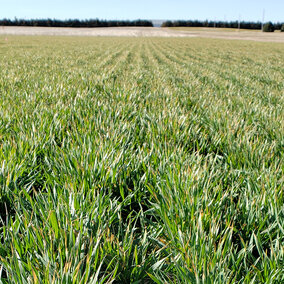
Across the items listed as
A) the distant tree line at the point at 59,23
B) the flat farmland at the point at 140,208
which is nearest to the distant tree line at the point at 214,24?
the distant tree line at the point at 59,23

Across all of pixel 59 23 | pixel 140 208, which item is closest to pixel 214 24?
pixel 59 23

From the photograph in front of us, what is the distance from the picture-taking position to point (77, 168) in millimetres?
2078

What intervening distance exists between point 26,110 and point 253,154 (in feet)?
9.71

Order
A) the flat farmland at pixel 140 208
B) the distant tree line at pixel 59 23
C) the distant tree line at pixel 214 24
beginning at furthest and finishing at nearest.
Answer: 1. the distant tree line at pixel 214 24
2. the distant tree line at pixel 59 23
3. the flat farmland at pixel 140 208

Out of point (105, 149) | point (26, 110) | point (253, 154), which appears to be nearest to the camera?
point (105, 149)

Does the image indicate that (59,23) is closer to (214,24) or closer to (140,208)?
(214,24)

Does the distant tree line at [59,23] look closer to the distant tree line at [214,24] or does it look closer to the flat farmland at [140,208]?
the distant tree line at [214,24]

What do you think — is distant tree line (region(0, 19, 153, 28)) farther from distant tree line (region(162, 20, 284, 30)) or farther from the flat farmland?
the flat farmland

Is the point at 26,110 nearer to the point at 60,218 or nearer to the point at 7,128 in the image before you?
the point at 7,128

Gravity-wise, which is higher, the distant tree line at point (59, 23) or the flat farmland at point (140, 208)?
the distant tree line at point (59, 23)

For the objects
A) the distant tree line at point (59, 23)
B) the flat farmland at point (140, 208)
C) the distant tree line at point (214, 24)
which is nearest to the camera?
the flat farmland at point (140, 208)

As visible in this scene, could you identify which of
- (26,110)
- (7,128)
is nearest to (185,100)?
(26,110)

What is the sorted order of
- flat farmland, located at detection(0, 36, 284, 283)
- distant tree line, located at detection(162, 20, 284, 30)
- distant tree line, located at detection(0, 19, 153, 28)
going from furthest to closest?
distant tree line, located at detection(162, 20, 284, 30) → distant tree line, located at detection(0, 19, 153, 28) → flat farmland, located at detection(0, 36, 284, 283)

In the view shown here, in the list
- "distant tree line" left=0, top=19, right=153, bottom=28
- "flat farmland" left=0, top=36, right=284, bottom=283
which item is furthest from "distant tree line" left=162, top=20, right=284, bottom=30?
"flat farmland" left=0, top=36, right=284, bottom=283
